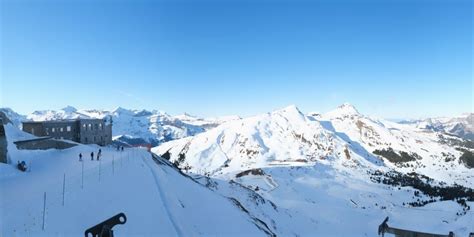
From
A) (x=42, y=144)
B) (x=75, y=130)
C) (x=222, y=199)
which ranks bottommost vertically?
(x=222, y=199)

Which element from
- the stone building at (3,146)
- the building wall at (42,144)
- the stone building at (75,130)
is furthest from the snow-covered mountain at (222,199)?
the stone building at (75,130)

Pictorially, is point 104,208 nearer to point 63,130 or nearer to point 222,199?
point 222,199

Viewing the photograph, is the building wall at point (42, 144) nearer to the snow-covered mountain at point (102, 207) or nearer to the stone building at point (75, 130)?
the snow-covered mountain at point (102, 207)

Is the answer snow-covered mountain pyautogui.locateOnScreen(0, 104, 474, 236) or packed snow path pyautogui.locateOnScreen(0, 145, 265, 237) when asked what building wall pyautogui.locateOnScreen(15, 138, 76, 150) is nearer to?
snow-covered mountain pyautogui.locateOnScreen(0, 104, 474, 236)

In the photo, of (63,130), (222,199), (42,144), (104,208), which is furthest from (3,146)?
(63,130)

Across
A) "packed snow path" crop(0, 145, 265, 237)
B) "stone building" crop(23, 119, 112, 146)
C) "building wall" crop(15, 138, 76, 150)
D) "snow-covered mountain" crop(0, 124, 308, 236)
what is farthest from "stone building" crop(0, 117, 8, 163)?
"stone building" crop(23, 119, 112, 146)

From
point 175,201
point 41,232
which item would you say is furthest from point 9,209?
point 175,201

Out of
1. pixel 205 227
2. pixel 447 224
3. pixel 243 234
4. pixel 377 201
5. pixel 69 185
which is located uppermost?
pixel 69 185

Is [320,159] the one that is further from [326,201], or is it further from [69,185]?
[69,185]
